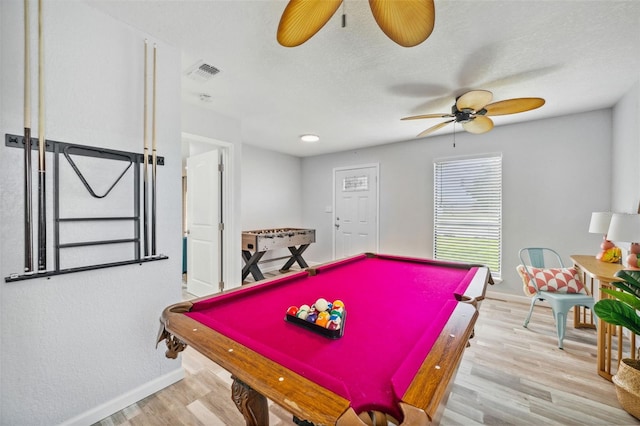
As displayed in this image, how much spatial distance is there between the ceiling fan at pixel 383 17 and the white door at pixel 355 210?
355 centimetres

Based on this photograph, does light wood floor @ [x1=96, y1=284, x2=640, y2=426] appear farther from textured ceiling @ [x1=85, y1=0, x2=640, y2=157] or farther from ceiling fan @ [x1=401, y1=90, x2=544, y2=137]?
textured ceiling @ [x1=85, y1=0, x2=640, y2=157]

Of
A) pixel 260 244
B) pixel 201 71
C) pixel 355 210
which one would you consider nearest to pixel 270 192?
pixel 260 244

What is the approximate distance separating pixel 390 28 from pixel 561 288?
278 centimetres

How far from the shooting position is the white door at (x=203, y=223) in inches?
132

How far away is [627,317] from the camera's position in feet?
4.71

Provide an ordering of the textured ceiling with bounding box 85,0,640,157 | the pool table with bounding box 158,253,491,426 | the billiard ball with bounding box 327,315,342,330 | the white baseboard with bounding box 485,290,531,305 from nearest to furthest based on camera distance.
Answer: the pool table with bounding box 158,253,491,426 → the billiard ball with bounding box 327,315,342,330 → the textured ceiling with bounding box 85,0,640,157 → the white baseboard with bounding box 485,290,531,305

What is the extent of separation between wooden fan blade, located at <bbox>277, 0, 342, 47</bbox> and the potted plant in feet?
6.60

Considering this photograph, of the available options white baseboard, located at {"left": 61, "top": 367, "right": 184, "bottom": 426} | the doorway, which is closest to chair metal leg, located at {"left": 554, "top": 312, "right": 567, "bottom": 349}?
white baseboard, located at {"left": 61, "top": 367, "right": 184, "bottom": 426}

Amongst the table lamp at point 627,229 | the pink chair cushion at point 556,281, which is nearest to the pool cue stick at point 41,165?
the table lamp at point 627,229

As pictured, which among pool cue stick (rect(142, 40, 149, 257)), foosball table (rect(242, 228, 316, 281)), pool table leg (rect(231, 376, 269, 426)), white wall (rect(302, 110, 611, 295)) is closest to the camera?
pool table leg (rect(231, 376, 269, 426))

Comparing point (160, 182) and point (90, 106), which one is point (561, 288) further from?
point (90, 106)

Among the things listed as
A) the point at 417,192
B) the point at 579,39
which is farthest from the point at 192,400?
the point at 417,192

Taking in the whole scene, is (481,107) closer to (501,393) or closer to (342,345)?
(501,393)

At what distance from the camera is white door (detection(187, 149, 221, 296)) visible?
3348 mm
